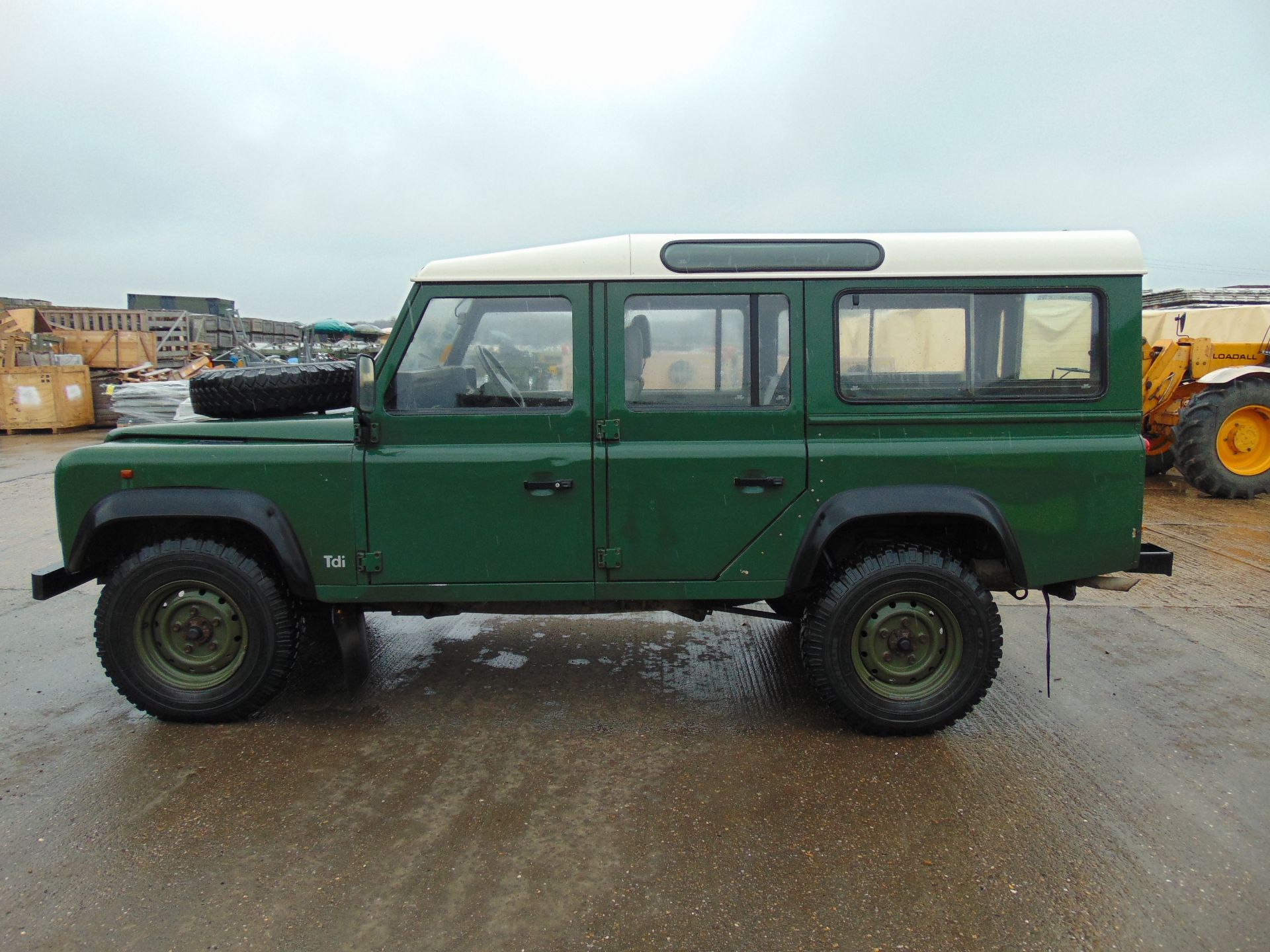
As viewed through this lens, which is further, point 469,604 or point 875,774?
point 469,604

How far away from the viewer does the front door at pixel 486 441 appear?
12.0 ft

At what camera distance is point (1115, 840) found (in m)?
2.93

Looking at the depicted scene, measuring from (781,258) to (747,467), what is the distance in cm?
94

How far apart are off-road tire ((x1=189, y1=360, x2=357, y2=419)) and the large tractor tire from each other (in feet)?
31.2

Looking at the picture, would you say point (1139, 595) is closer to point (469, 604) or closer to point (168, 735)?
point (469, 604)

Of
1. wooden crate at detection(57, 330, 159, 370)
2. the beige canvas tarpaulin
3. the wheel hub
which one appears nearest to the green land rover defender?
the wheel hub

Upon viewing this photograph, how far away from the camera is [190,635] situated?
3.78m

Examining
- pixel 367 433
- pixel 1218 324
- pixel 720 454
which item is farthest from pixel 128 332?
pixel 1218 324

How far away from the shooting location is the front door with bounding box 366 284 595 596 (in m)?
3.67

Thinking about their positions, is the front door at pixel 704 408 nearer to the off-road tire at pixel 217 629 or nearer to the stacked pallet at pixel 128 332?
the off-road tire at pixel 217 629

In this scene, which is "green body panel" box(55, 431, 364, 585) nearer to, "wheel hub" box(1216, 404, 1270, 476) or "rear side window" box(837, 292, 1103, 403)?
"rear side window" box(837, 292, 1103, 403)

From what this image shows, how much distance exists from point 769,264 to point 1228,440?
8905 millimetres

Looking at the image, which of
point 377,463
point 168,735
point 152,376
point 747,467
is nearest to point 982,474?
point 747,467

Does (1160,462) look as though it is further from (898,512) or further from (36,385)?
(36,385)
